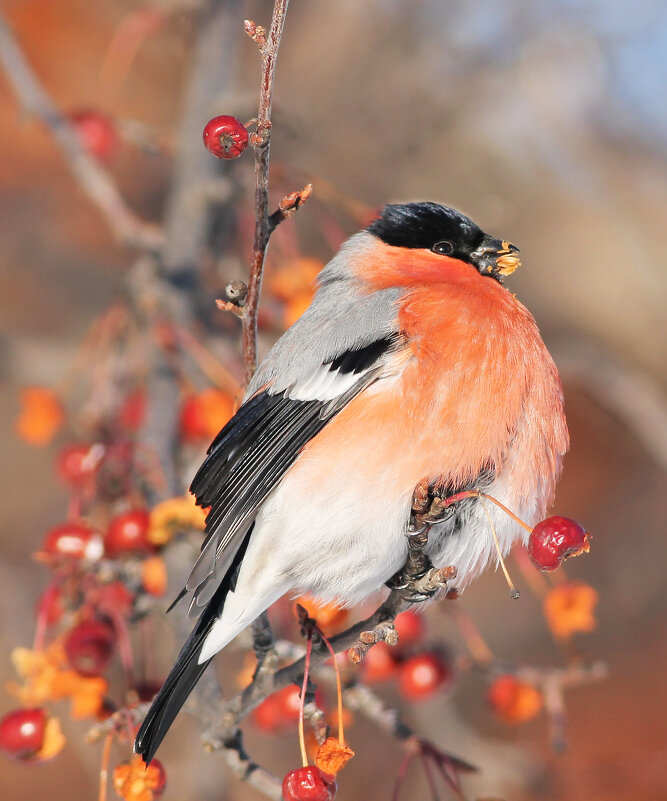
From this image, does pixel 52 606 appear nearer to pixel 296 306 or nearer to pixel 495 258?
pixel 296 306

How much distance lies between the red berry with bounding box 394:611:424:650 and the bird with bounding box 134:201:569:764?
363mm

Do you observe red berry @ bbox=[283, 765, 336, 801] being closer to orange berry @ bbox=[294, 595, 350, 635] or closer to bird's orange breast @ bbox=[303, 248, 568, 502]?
orange berry @ bbox=[294, 595, 350, 635]

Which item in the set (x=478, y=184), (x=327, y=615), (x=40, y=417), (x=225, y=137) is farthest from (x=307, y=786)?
(x=478, y=184)

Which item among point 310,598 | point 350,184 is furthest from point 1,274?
point 310,598

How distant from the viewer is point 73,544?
198 cm

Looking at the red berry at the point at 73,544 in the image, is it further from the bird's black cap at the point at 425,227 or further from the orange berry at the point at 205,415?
the bird's black cap at the point at 425,227

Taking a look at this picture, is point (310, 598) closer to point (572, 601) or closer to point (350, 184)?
point (572, 601)

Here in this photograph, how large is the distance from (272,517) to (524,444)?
20.9 inches

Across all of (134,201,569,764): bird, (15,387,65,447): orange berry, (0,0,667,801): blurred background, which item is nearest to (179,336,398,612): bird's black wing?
(134,201,569,764): bird

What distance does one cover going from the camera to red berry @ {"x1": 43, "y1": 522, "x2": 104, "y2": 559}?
6.47 feet

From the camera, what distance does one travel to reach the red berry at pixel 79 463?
228cm

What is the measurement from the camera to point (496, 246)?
198 centimetres

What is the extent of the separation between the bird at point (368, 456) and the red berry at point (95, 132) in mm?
1317

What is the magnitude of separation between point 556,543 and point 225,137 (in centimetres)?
85
